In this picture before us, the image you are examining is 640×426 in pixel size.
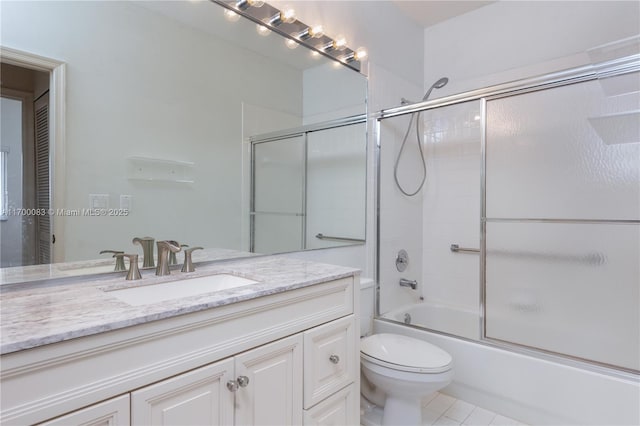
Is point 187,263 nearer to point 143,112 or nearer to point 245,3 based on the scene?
point 143,112

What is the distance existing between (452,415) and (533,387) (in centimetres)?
44

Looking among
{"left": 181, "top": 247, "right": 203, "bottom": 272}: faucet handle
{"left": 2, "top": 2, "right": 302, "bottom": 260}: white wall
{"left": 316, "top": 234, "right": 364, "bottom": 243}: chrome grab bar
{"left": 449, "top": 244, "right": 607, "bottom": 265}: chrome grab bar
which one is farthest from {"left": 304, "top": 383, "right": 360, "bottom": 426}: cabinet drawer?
{"left": 449, "top": 244, "right": 607, "bottom": 265}: chrome grab bar

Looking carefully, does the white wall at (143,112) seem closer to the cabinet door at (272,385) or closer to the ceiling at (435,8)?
the cabinet door at (272,385)

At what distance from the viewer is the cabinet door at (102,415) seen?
66 cm

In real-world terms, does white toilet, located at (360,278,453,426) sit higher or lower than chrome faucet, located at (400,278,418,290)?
lower

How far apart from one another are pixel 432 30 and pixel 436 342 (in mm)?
2369

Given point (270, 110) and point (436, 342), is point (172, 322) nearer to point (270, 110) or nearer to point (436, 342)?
point (270, 110)

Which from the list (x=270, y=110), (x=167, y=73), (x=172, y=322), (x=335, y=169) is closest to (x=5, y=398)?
(x=172, y=322)

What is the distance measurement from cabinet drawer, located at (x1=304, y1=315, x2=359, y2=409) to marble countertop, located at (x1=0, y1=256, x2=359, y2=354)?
0.19 m

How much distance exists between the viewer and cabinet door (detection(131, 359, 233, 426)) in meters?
0.76

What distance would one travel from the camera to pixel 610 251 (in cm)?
196

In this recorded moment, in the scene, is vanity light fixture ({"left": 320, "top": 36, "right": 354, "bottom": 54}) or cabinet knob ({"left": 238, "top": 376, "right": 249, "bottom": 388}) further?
vanity light fixture ({"left": 320, "top": 36, "right": 354, "bottom": 54})

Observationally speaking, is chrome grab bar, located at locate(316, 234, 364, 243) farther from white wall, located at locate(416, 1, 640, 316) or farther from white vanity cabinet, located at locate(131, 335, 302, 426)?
white vanity cabinet, located at locate(131, 335, 302, 426)

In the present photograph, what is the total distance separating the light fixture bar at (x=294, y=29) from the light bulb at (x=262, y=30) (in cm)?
1
